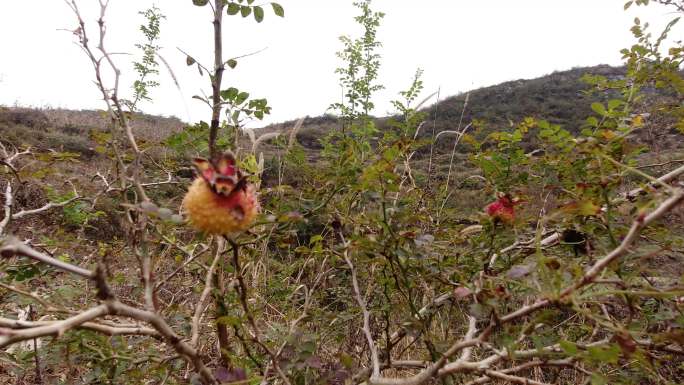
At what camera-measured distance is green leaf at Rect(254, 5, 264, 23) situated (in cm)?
112

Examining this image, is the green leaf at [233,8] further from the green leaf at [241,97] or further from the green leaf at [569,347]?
the green leaf at [569,347]

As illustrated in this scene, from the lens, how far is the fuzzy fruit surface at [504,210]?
1.04 meters

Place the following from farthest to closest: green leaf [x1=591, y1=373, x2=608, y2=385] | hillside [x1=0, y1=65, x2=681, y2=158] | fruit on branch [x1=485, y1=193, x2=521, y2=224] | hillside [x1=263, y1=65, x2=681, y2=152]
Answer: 1. hillside [x1=263, y1=65, x2=681, y2=152]
2. hillside [x1=0, y1=65, x2=681, y2=158]
3. fruit on branch [x1=485, y1=193, x2=521, y2=224]
4. green leaf [x1=591, y1=373, x2=608, y2=385]

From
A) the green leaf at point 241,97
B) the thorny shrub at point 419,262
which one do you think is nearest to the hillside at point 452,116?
the thorny shrub at point 419,262

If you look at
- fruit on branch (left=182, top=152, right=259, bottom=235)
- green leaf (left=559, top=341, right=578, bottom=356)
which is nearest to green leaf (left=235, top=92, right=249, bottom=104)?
fruit on branch (left=182, top=152, right=259, bottom=235)

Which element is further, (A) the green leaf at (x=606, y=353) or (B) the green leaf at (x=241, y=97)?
(B) the green leaf at (x=241, y=97)

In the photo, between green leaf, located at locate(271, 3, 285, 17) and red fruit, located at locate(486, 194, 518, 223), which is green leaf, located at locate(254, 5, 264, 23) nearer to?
green leaf, located at locate(271, 3, 285, 17)

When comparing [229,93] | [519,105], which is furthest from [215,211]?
[519,105]

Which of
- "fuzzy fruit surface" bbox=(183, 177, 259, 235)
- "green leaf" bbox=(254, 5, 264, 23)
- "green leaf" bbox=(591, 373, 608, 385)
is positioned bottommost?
"green leaf" bbox=(591, 373, 608, 385)

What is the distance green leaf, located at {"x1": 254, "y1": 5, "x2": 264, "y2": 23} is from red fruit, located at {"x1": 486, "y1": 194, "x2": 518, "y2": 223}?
2.72 feet

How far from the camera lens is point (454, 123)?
58.0 ft

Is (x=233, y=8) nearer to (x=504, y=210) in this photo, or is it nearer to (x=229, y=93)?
(x=229, y=93)

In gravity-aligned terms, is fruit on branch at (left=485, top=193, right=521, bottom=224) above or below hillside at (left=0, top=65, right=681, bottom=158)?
below

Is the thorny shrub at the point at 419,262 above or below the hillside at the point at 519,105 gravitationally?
below
